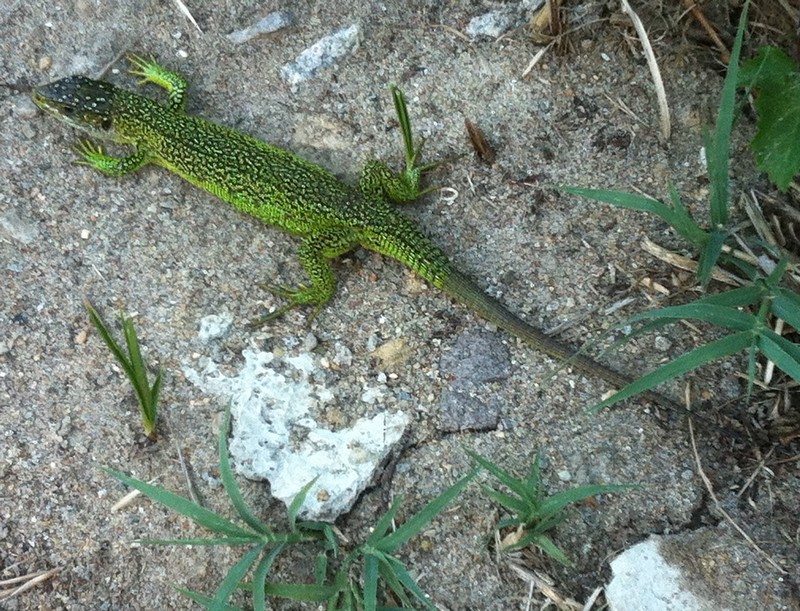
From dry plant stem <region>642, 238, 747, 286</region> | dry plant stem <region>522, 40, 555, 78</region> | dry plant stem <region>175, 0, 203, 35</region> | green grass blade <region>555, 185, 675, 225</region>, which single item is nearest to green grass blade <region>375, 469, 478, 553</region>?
green grass blade <region>555, 185, 675, 225</region>

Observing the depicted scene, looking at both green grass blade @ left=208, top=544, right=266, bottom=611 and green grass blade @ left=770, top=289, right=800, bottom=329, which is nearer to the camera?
green grass blade @ left=208, top=544, right=266, bottom=611

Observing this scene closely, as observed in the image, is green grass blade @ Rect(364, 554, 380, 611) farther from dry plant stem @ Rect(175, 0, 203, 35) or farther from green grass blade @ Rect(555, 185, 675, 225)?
dry plant stem @ Rect(175, 0, 203, 35)

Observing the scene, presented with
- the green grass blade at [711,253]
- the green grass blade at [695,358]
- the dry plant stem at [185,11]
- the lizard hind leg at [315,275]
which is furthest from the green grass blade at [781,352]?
the dry plant stem at [185,11]

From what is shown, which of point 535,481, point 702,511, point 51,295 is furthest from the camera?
point 51,295

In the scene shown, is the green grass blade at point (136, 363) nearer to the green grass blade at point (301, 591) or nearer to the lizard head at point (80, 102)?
the green grass blade at point (301, 591)

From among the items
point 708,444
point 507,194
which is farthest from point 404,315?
point 708,444

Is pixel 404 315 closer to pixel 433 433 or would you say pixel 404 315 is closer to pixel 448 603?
pixel 433 433
